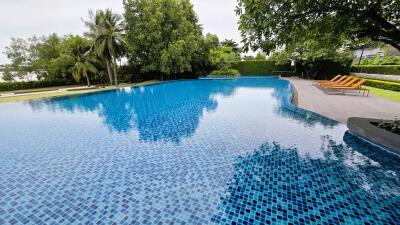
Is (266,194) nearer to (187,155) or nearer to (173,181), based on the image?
(173,181)

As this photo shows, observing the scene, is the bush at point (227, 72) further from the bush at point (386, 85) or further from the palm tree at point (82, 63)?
the bush at point (386, 85)

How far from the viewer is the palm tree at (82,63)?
806 inches

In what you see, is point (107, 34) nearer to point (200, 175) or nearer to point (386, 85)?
point (200, 175)

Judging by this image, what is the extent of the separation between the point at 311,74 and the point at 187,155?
23.0 meters

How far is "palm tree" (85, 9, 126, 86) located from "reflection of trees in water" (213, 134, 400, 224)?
19.8 m

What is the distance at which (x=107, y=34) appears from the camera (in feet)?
65.7

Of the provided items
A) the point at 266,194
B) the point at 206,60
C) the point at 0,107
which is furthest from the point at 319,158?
the point at 206,60

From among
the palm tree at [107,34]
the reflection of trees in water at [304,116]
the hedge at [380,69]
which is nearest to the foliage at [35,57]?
the palm tree at [107,34]

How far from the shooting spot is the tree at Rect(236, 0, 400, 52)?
366cm

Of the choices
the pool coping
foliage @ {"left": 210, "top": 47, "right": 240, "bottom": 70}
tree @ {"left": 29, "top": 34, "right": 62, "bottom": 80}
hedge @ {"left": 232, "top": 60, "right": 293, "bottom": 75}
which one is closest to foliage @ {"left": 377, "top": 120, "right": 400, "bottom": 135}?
the pool coping

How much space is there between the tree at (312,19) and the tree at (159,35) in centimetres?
1918

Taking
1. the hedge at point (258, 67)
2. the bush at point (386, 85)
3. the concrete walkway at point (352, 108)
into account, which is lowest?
the concrete walkway at point (352, 108)

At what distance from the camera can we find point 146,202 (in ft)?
9.87

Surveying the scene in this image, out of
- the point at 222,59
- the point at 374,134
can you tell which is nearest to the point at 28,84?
the point at 222,59
